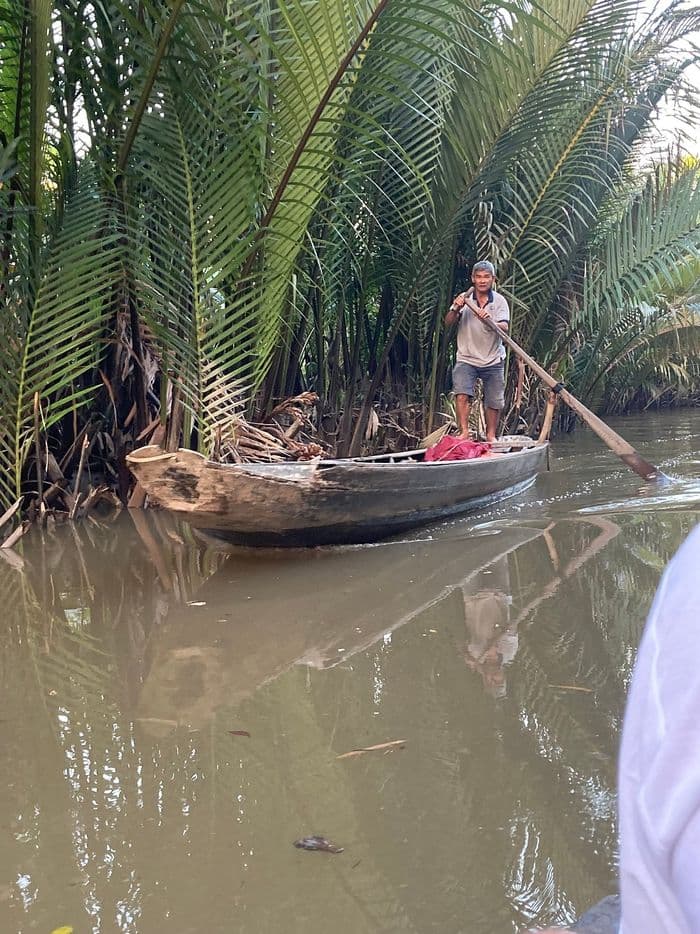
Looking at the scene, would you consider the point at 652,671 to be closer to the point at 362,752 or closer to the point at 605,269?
the point at 362,752

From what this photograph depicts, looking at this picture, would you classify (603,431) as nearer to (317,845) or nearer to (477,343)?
(477,343)

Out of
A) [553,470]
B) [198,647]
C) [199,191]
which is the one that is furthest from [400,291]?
[198,647]

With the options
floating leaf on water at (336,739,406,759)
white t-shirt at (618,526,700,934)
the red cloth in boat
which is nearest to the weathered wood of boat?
the red cloth in boat

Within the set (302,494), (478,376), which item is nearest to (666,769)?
(302,494)

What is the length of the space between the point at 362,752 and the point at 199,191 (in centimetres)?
326

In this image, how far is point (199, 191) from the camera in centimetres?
436

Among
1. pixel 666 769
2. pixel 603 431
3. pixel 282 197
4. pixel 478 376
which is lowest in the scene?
pixel 603 431

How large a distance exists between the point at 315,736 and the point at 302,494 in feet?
5.58

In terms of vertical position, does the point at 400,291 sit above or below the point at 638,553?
above

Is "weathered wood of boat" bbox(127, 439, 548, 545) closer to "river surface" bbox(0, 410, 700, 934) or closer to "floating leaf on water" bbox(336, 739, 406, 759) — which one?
"river surface" bbox(0, 410, 700, 934)

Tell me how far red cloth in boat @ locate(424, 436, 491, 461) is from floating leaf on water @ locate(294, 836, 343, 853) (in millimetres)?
3907

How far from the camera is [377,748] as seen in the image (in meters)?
1.97

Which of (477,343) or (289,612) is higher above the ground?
(477,343)

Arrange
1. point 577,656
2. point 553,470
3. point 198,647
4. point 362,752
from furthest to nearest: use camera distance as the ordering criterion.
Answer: point 553,470 < point 198,647 < point 577,656 < point 362,752
